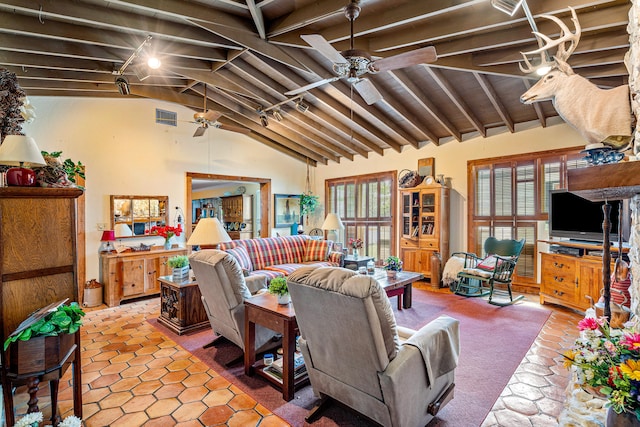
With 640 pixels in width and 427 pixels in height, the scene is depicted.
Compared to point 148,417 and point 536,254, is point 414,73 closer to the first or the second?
point 536,254

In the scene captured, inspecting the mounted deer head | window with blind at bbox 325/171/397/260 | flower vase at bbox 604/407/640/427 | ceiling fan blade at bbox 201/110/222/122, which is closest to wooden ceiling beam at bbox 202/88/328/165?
window with blind at bbox 325/171/397/260

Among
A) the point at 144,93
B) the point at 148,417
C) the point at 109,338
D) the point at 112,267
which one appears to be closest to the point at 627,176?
the point at 148,417

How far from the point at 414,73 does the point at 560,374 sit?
3853 millimetres

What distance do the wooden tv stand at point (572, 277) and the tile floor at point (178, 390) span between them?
2.47ft

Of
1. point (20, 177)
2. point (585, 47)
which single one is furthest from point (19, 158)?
point (585, 47)

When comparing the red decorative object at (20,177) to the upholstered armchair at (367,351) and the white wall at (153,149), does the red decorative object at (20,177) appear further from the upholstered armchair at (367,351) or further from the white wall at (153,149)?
the white wall at (153,149)

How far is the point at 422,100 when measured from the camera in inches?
190

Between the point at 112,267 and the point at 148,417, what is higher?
the point at 112,267

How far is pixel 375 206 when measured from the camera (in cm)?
751

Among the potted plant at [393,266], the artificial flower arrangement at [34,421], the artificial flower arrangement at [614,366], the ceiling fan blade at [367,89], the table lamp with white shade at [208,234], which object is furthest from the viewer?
the potted plant at [393,266]

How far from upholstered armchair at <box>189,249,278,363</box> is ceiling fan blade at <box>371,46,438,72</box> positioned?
7.41 feet

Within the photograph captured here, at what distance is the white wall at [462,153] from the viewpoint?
500 cm

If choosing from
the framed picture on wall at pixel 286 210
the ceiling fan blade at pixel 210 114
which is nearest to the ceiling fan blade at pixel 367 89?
the ceiling fan blade at pixel 210 114

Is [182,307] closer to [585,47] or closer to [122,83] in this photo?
[122,83]
